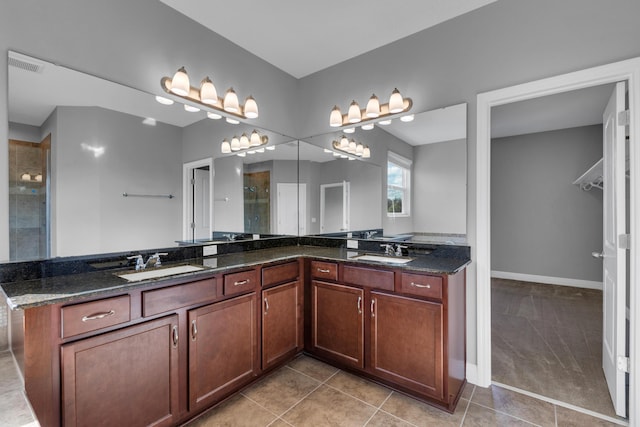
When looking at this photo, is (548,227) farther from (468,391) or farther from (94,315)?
(94,315)

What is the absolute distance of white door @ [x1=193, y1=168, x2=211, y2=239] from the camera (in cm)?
241

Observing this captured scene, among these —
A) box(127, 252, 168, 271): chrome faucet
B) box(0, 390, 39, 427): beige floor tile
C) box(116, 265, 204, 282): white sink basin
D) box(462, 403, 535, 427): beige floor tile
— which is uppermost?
box(127, 252, 168, 271): chrome faucet

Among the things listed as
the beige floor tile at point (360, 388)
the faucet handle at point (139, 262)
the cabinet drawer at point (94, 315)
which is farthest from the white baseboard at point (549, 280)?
the cabinet drawer at point (94, 315)

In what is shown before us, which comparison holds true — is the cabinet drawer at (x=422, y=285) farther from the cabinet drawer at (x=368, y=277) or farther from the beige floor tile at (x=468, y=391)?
the beige floor tile at (x=468, y=391)

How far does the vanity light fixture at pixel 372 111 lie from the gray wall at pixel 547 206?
373 centimetres

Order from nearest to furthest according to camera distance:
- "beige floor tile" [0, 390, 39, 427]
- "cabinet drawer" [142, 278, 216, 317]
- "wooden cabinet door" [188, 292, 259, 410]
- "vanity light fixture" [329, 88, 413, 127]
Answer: "beige floor tile" [0, 390, 39, 427] < "cabinet drawer" [142, 278, 216, 317] < "wooden cabinet door" [188, 292, 259, 410] < "vanity light fixture" [329, 88, 413, 127]

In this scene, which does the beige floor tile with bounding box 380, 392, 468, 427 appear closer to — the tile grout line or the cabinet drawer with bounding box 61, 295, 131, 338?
the tile grout line

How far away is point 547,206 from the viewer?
196 inches

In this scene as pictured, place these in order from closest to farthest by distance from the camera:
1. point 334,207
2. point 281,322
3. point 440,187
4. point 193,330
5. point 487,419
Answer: point 193,330, point 487,419, point 281,322, point 440,187, point 334,207

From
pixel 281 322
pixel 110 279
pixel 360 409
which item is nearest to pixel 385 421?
pixel 360 409

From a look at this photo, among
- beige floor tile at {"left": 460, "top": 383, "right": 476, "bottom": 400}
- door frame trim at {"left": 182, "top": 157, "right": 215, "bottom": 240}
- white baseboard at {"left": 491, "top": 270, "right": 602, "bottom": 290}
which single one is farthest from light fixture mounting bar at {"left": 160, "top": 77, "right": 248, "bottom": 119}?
white baseboard at {"left": 491, "top": 270, "right": 602, "bottom": 290}

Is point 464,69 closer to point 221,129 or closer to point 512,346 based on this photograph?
point 221,129

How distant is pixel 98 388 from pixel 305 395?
1212 mm

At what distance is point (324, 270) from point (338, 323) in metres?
0.42
